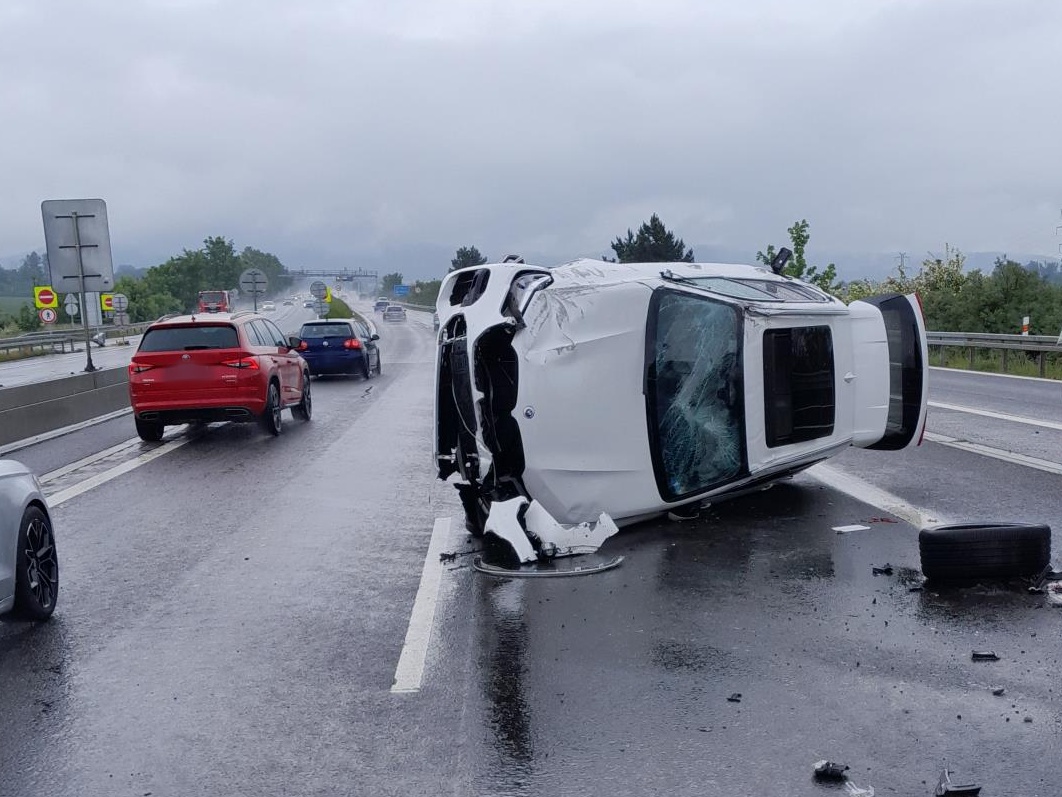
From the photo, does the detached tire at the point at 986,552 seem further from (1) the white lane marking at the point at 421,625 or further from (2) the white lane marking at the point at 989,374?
(2) the white lane marking at the point at 989,374

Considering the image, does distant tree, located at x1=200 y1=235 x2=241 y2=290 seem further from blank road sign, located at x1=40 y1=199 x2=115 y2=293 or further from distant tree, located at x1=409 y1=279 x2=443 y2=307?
blank road sign, located at x1=40 y1=199 x2=115 y2=293

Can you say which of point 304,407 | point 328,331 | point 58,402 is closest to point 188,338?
point 304,407

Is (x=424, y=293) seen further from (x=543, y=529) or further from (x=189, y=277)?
(x=543, y=529)

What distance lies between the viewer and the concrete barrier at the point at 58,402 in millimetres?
15281

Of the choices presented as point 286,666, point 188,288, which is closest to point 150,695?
point 286,666

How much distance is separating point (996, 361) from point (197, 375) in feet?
76.3

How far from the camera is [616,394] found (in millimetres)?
7617

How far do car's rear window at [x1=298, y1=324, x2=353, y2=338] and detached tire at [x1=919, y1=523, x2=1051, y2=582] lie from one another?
22339mm

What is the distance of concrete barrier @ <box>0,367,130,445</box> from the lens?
1528cm

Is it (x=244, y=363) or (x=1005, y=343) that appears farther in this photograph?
(x=1005, y=343)

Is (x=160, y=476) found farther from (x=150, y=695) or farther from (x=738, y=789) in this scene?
(x=738, y=789)

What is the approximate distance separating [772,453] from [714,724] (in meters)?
3.99

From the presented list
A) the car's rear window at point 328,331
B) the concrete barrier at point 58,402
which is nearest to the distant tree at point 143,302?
the car's rear window at point 328,331

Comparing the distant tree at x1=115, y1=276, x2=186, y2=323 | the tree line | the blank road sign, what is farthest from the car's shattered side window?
the tree line
